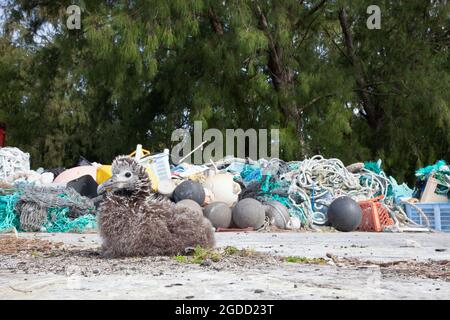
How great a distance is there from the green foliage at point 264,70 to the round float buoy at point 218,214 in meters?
4.51

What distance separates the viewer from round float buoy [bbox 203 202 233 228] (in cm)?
991

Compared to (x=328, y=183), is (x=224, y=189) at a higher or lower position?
lower

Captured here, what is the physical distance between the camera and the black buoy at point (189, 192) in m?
10.3

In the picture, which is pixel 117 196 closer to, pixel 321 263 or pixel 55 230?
pixel 321 263

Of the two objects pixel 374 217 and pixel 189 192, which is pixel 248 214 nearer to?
pixel 189 192

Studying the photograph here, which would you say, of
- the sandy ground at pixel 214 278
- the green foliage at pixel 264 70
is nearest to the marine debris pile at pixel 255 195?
the green foliage at pixel 264 70

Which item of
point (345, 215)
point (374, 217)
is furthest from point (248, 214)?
point (374, 217)

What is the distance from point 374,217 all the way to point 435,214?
116 centimetres

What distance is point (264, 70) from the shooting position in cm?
1591

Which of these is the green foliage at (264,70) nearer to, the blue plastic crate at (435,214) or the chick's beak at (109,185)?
the blue plastic crate at (435,214)

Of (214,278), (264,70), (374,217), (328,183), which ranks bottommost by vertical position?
(214,278)

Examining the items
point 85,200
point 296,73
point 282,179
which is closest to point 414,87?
point 296,73
